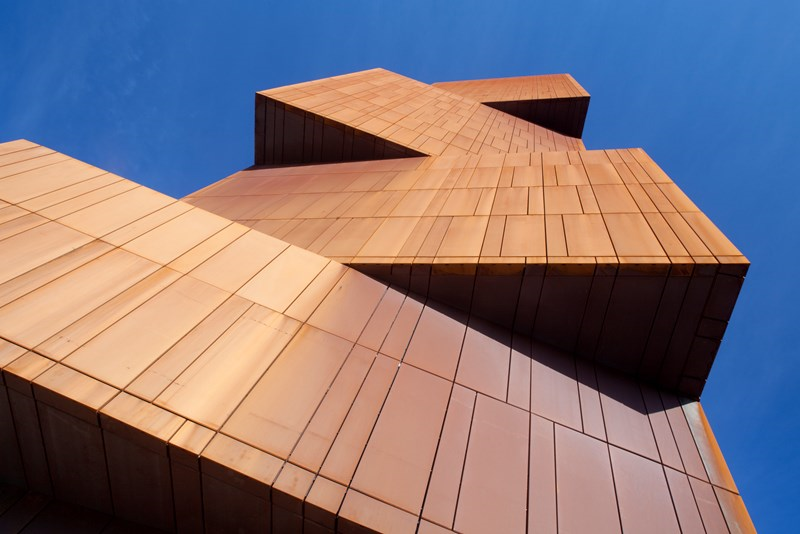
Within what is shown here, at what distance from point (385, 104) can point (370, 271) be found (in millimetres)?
13286

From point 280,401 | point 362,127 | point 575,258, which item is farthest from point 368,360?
point 362,127

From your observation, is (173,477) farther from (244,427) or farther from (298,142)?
(298,142)

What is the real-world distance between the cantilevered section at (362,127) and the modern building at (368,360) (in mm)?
6133

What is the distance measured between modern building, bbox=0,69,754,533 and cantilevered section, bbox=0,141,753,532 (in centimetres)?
3

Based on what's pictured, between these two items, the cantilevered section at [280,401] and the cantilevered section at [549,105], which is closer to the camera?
the cantilevered section at [280,401]

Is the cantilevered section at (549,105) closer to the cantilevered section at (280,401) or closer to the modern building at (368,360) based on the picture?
the modern building at (368,360)

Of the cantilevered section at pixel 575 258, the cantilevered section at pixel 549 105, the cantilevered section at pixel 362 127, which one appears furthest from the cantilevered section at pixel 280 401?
the cantilevered section at pixel 549 105

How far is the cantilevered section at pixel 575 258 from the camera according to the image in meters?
6.83

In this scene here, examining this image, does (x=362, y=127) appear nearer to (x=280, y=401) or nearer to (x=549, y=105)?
(x=280, y=401)

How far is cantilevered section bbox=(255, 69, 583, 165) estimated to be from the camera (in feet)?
50.7

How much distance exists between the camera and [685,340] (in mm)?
7059

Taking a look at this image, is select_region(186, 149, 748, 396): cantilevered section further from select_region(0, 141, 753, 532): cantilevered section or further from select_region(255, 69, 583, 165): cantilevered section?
select_region(255, 69, 583, 165): cantilevered section

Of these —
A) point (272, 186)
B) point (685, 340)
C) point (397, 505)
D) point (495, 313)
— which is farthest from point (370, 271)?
point (272, 186)

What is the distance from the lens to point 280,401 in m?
5.07
